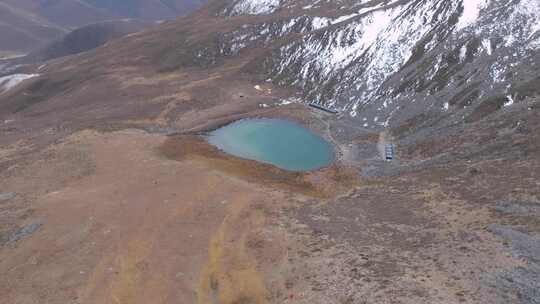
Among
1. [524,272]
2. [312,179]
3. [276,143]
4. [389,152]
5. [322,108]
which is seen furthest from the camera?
[322,108]

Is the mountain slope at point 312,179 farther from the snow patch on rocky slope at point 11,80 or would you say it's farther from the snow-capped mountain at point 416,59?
the snow patch on rocky slope at point 11,80

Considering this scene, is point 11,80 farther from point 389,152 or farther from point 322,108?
point 389,152

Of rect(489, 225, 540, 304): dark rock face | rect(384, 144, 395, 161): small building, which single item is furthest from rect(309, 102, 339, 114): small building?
rect(489, 225, 540, 304): dark rock face

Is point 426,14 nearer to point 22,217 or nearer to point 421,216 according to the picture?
point 421,216

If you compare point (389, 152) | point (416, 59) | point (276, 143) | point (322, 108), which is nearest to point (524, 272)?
point (389, 152)

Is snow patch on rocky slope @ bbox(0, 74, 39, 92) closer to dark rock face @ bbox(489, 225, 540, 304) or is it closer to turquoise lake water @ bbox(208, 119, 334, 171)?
turquoise lake water @ bbox(208, 119, 334, 171)

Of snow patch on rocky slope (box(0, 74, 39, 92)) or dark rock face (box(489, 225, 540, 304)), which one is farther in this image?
snow patch on rocky slope (box(0, 74, 39, 92))

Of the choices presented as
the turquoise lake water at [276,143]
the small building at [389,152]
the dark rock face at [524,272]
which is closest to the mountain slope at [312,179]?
the dark rock face at [524,272]
